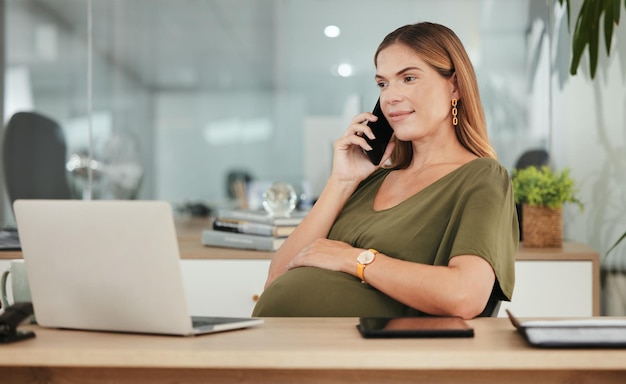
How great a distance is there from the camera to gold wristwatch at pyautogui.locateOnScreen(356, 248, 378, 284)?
1832mm

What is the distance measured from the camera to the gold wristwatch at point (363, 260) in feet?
6.01

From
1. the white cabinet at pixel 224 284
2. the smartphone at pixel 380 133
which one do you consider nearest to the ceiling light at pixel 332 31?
the white cabinet at pixel 224 284

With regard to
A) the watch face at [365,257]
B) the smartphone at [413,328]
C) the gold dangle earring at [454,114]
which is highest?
the gold dangle earring at [454,114]

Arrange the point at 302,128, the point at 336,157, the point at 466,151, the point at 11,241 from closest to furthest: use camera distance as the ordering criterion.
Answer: the point at 466,151
the point at 336,157
the point at 11,241
the point at 302,128

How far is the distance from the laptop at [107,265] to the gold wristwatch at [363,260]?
0.47m

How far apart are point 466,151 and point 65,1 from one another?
2512 mm

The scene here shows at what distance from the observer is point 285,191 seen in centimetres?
329

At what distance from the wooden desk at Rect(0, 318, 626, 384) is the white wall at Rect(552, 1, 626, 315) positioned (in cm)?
213

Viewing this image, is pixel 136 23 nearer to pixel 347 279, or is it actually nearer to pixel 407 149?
pixel 407 149

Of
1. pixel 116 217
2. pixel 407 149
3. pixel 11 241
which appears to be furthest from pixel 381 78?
pixel 11 241

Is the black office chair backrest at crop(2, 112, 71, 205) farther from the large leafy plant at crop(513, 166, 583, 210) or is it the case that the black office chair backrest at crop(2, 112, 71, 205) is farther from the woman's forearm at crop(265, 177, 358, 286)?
the large leafy plant at crop(513, 166, 583, 210)

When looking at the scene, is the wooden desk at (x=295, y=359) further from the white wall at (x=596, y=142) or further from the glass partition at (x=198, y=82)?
the glass partition at (x=198, y=82)

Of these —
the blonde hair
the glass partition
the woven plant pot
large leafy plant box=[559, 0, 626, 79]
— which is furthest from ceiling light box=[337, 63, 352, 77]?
the blonde hair

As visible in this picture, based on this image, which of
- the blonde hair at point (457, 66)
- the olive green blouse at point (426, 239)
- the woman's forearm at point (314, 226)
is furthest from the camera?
the woman's forearm at point (314, 226)
